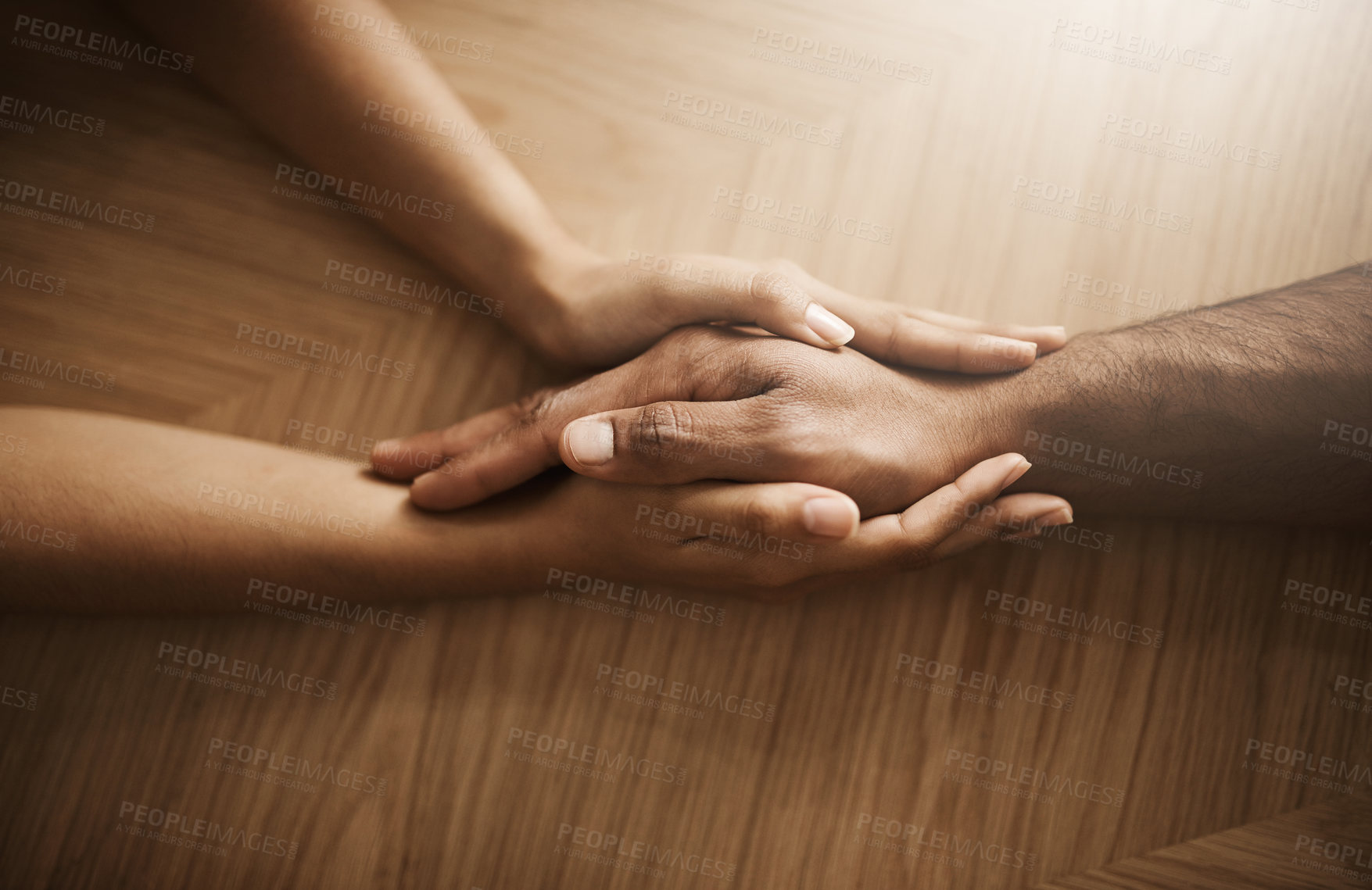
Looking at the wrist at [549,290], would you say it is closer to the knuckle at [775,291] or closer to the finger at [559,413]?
the finger at [559,413]

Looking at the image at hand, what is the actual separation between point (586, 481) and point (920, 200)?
75 cm

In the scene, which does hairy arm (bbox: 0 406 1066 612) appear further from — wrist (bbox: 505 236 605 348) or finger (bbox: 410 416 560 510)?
wrist (bbox: 505 236 605 348)

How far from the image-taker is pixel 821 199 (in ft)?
3.74

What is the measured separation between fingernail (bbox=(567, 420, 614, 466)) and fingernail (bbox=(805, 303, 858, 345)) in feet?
1.08

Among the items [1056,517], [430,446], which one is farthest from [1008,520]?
[430,446]

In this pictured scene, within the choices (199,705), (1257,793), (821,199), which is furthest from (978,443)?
(199,705)

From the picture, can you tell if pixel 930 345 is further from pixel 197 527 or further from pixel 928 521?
pixel 197 527

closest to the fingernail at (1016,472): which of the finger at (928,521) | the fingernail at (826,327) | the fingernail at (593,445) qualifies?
Result: the finger at (928,521)

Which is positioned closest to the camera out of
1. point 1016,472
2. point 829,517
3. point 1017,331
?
point 829,517

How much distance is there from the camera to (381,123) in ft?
3.43

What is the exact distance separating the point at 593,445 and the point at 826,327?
378 millimetres

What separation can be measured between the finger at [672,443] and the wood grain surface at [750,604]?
270 mm

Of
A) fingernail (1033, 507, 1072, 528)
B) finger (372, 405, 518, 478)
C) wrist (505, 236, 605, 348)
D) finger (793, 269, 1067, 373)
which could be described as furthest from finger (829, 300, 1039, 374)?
finger (372, 405, 518, 478)

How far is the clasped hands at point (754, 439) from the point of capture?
0.90 metres
